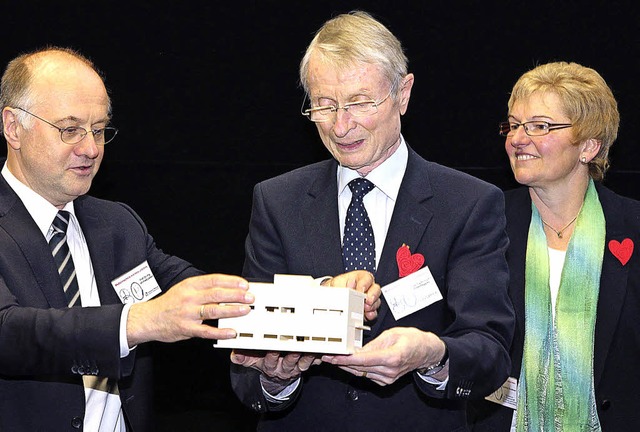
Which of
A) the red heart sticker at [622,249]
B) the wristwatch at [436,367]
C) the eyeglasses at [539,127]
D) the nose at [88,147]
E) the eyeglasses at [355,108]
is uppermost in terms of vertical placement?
the eyeglasses at [539,127]

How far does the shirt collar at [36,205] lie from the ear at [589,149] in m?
2.42

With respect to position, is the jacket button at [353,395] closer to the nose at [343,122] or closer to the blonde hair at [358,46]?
the nose at [343,122]

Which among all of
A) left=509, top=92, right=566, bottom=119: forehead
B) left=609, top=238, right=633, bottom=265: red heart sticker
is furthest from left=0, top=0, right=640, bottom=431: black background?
left=609, top=238, right=633, bottom=265: red heart sticker

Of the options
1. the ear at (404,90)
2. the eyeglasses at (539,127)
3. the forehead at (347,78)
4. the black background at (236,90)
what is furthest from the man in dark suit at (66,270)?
the eyeglasses at (539,127)

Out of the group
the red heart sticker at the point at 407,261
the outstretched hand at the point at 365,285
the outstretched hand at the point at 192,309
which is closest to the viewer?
the outstretched hand at the point at 192,309

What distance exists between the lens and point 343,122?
3055 mm

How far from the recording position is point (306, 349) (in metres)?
2.42

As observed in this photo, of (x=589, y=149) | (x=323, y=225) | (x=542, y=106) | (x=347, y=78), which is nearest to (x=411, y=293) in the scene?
(x=323, y=225)

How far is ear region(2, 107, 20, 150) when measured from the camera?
3449 millimetres

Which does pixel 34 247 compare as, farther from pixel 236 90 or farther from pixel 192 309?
pixel 236 90

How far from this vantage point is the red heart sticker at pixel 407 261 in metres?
2.92

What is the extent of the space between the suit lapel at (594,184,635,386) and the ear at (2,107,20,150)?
248cm

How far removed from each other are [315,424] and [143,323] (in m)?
0.65

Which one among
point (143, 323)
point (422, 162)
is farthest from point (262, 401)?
point (422, 162)
